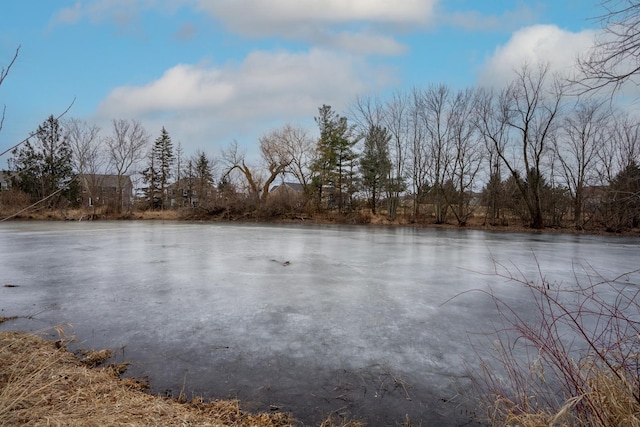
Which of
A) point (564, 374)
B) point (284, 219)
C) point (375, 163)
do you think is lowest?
point (564, 374)

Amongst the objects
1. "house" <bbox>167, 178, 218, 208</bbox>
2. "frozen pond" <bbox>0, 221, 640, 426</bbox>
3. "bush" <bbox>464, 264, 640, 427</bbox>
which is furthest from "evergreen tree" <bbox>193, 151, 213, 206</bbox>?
"bush" <bbox>464, 264, 640, 427</bbox>

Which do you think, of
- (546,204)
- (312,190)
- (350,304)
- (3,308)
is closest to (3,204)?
(312,190)

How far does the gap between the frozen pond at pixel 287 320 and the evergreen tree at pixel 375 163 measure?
1792 cm

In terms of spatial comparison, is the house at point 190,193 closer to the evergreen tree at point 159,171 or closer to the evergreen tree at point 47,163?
the evergreen tree at point 159,171

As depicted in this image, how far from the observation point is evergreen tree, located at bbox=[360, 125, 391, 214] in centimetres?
2631

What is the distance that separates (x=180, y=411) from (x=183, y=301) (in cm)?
293

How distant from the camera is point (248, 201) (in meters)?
26.5

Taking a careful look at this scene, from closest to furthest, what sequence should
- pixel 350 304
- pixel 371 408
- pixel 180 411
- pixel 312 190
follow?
pixel 180 411 → pixel 371 408 → pixel 350 304 → pixel 312 190

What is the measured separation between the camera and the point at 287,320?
4.33 meters

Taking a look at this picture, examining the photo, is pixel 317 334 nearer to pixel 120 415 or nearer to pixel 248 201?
pixel 120 415

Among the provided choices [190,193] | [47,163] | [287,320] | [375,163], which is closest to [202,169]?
[190,193]

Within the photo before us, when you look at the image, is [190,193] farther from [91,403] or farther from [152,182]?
[91,403]

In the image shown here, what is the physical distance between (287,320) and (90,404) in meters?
2.32

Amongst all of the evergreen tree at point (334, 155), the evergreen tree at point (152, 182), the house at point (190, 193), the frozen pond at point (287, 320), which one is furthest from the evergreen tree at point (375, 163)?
the evergreen tree at point (152, 182)
